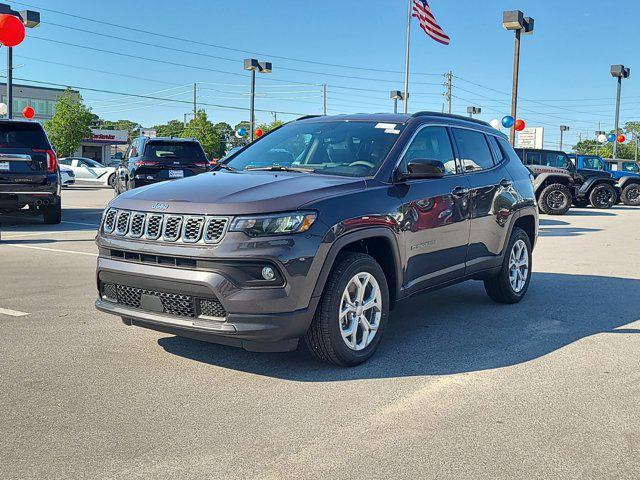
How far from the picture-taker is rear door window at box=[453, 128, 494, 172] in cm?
616

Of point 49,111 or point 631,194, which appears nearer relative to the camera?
point 631,194

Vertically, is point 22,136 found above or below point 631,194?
above

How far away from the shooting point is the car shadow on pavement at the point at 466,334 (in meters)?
4.64

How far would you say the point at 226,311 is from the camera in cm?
410

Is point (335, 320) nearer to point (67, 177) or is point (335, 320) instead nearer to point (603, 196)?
point (603, 196)

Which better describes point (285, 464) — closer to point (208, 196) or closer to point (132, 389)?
point (132, 389)

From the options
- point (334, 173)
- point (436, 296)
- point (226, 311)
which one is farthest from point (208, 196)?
point (436, 296)

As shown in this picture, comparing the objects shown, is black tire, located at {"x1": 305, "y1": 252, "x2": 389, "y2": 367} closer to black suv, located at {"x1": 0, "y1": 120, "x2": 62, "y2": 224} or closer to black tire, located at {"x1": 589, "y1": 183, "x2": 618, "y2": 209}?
black suv, located at {"x1": 0, "y1": 120, "x2": 62, "y2": 224}

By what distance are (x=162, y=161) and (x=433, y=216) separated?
33.5 feet

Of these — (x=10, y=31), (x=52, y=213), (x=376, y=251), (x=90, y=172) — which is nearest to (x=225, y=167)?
(x=376, y=251)

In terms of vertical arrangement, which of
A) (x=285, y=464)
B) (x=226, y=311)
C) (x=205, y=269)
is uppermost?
(x=205, y=269)

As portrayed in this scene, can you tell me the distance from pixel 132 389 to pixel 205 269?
86cm

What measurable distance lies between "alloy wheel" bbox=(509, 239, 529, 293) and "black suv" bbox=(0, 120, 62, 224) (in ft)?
30.4

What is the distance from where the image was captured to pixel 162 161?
14531 mm
